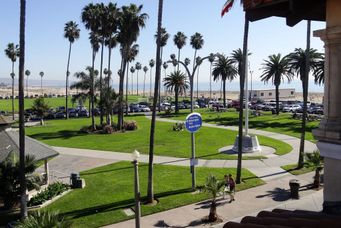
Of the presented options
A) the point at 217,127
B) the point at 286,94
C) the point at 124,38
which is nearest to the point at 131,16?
the point at 124,38

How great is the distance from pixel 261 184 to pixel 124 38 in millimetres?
30632

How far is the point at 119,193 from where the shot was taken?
73.6 ft

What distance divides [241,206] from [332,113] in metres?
13.9

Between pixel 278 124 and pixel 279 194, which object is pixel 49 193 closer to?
pixel 279 194

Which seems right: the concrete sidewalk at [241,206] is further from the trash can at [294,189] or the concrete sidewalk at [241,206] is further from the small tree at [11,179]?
the small tree at [11,179]

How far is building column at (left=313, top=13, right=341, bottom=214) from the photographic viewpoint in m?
6.45

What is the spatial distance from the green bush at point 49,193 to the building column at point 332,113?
17904 mm

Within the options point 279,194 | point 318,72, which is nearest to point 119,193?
point 279,194

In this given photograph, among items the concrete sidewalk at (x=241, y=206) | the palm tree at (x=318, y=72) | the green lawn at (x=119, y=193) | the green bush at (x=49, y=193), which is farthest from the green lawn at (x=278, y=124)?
the green bush at (x=49, y=193)

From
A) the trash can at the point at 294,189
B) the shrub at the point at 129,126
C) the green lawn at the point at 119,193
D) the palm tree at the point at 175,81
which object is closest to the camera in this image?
the green lawn at the point at 119,193

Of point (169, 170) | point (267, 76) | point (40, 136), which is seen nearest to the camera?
point (169, 170)

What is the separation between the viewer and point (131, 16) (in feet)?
157

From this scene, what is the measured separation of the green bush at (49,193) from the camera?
21344mm

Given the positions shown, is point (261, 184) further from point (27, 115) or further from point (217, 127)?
point (27, 115)
